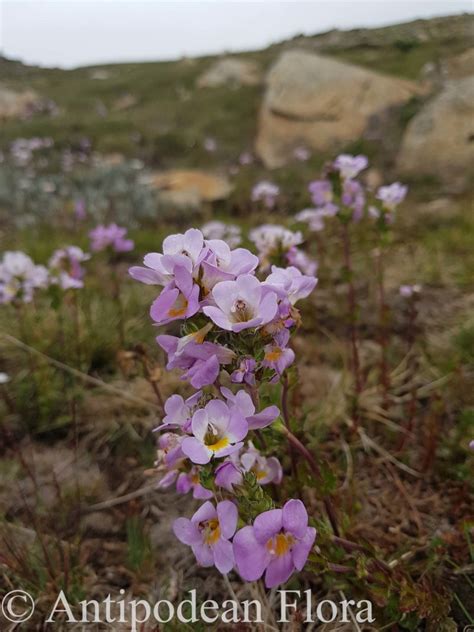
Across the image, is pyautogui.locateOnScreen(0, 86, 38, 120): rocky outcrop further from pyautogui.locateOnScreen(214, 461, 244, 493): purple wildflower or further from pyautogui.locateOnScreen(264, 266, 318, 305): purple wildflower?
pyautogui.locateOnScreen(214, 461, 244, 493): purple wildflower

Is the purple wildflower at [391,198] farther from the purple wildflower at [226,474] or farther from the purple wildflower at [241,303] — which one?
the purple wildflower at [226,474]

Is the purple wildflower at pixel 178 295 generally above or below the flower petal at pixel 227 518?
above

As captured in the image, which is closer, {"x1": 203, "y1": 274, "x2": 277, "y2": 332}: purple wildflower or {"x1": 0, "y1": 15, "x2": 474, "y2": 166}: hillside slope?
{"x1": 203, "y1": 274, "x2": 277, "y2": 332}: purple wildflower

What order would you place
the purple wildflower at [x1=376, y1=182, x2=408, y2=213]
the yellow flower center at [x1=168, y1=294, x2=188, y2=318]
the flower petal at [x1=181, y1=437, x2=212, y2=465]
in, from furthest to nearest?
the purple wildflower at [x1=376, y1=182, x2=408, y2=213] → the yellow flower center at [x1=168, y1=294, x2=188, y2=318] → the flower petal at [x1=181, y1=437, x2=212, y2=465]

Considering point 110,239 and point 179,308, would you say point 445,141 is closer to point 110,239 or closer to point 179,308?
point 110,239

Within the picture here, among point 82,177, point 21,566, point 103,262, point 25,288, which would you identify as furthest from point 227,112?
point 21,566

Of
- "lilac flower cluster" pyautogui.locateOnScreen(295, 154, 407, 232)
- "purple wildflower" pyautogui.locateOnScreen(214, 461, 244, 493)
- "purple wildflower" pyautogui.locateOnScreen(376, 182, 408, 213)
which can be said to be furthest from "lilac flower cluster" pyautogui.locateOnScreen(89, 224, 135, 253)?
"purple wildflower" pyautogui.locateOnScreen(214, 461, 244, 493)

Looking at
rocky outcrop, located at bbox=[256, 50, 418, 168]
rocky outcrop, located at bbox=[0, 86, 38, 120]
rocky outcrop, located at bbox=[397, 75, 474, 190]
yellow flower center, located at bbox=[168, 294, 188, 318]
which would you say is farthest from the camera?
rocky outcrop, located at bbox=[0, 86, 38, 120]

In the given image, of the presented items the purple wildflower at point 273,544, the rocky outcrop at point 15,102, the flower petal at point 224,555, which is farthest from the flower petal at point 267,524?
the rocky outcrop at point 15,102

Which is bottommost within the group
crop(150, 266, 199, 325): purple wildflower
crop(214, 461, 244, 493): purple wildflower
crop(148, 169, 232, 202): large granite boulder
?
crop(214, 461, 244, 493): purple wildflower
